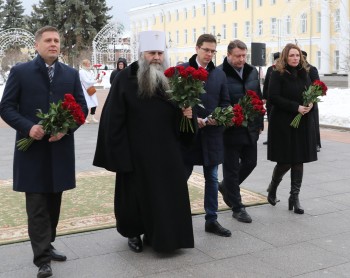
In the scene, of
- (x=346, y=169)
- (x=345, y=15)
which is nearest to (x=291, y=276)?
(x=346, y=169)

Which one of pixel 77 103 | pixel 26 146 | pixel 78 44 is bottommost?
pixel 26 146

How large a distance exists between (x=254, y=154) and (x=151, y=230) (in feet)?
6.22

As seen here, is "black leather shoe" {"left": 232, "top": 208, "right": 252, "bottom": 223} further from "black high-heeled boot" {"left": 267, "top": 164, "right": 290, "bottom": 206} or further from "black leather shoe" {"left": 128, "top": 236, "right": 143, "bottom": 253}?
"black leather shoe" {"left": 128, "top": 236, "right": 143, "bottom": 253}

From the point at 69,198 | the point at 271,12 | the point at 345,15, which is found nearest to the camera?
the point at 69,198

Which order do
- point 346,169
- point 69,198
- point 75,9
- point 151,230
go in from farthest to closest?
1. point 75,9
2. point 346,169
3. point 69,198
4. point 151,230

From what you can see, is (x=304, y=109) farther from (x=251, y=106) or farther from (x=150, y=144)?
(x=150, y=144)

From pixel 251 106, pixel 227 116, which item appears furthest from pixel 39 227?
pixel 251 106

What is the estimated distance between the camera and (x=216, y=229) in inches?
226

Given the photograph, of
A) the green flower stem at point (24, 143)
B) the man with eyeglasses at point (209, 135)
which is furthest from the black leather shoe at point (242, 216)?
the green flower stem at point (24, 143)

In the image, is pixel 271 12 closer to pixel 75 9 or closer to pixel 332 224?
pixel 75 9

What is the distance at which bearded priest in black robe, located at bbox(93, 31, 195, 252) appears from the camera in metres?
4.98

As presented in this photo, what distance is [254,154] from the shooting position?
6.50 metres

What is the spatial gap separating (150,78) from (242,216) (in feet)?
6.84

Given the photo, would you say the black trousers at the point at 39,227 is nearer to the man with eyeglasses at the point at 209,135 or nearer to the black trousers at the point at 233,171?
the man with eyeglasses at the point at 209,135
